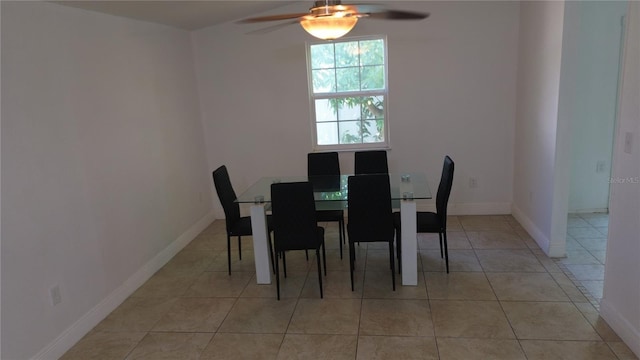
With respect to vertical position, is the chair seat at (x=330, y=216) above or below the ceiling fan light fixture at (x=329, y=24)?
below

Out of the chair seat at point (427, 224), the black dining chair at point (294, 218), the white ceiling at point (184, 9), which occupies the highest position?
the white ceiling at point (184, 9)

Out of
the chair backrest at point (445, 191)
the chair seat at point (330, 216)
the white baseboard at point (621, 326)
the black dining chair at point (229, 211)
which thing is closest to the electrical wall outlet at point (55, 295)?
the black dining chair at point (229, 211)

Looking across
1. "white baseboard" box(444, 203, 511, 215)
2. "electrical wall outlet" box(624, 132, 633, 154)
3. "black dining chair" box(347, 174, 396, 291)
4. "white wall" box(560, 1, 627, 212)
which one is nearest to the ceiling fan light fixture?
"black dining chair" box(347, 174, 396, 291)

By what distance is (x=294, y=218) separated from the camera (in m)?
3.01

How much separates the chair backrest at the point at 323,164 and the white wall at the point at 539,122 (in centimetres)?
185

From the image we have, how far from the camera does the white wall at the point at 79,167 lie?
2252 millimetres

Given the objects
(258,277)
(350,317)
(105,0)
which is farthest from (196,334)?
(105,0)

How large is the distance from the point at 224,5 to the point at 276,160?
178 centimetres

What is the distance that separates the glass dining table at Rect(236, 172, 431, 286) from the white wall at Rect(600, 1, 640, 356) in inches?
45.0

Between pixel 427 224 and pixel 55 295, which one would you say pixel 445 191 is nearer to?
pixel 427 224

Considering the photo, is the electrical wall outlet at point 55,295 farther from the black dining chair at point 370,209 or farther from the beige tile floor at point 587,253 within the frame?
the beige tile floor at point 587,253

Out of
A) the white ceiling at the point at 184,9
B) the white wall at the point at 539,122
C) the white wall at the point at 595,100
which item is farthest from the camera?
the white wall at the point at 595,100

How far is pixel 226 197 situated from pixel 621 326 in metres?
2.81

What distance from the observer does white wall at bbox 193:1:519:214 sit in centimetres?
431
